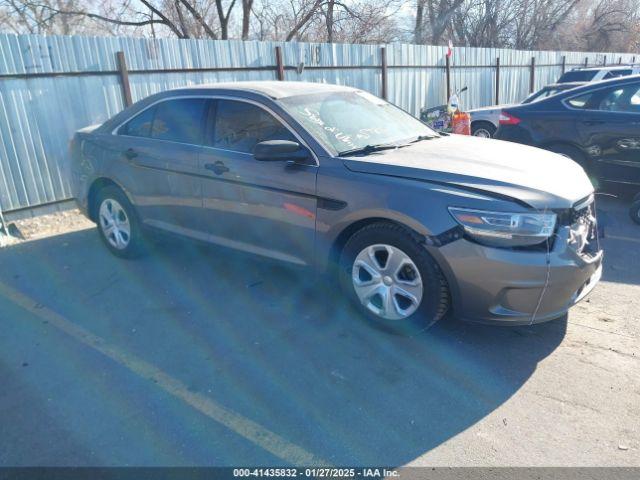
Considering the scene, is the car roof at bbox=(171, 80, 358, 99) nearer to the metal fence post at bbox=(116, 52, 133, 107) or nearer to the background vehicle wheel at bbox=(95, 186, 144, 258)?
the background vehicle wheel at bbox=(95, 186, 144, 258)

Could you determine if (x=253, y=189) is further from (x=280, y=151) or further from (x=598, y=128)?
(x=598, y=128)

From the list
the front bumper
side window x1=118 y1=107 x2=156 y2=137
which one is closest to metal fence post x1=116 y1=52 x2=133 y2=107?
side window x1=118 y1=107 x2=156 y2=137

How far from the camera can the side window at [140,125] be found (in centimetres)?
498

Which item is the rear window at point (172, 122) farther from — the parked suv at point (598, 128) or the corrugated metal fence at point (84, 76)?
the parked suv at point (598, 128)

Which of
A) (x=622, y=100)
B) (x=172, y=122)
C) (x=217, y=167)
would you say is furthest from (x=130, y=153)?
(x=622, y=100)

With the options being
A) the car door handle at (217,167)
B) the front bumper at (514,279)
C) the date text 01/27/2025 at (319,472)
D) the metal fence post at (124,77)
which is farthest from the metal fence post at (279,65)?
the date text 01/27/2025 at (319,472)

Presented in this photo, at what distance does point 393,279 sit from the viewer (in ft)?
11.5

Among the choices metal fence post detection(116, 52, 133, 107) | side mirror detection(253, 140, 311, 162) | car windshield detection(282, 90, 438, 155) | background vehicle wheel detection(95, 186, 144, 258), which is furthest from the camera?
metal fence post detection(116, 52, 133, 107)

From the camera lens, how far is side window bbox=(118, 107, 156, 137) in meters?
4.98

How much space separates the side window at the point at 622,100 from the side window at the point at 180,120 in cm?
512

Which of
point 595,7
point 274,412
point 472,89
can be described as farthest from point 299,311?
point 595,7

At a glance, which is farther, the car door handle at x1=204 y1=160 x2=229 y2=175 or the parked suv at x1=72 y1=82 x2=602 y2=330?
the car door handle at x1=204 y1=160 x2=229 y2=175

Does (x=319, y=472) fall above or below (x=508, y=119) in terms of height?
below

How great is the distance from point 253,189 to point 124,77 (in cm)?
472
